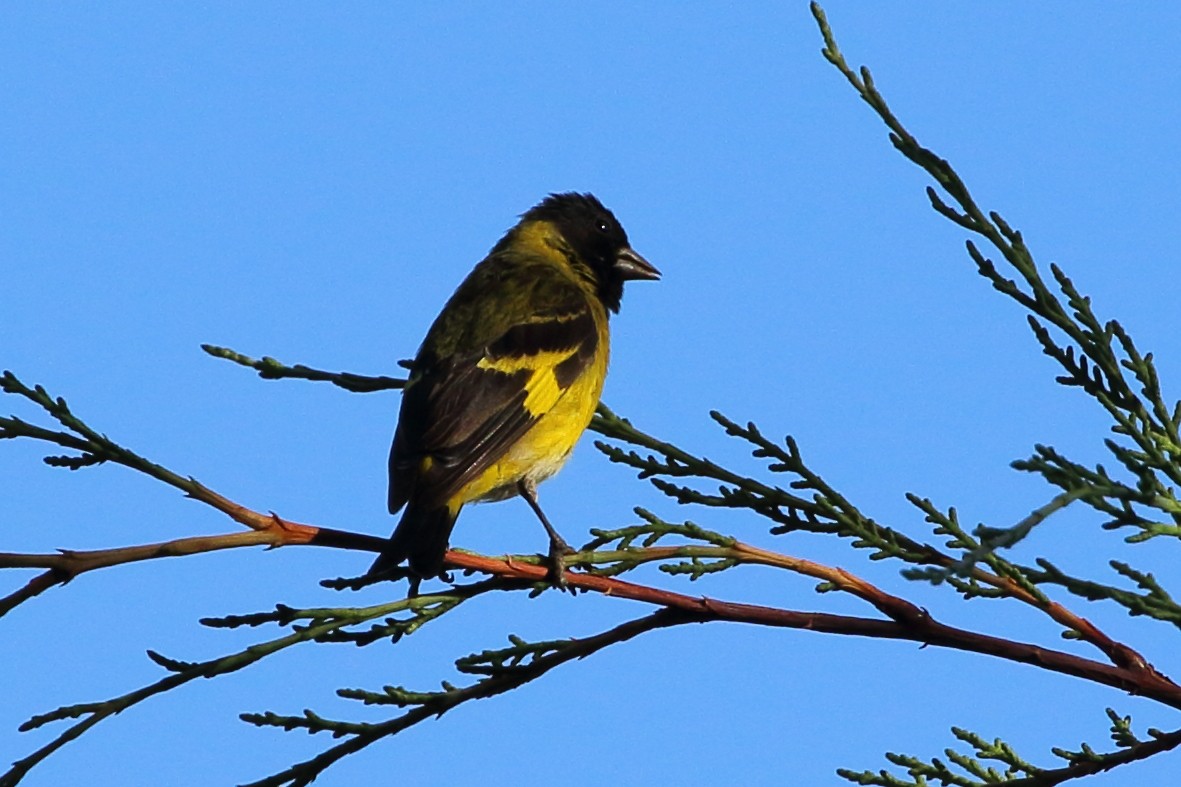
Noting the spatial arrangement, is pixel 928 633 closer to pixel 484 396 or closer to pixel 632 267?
pixel 484 396

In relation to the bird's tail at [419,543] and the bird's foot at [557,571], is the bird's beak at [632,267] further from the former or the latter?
the bird's foot at [557,571]

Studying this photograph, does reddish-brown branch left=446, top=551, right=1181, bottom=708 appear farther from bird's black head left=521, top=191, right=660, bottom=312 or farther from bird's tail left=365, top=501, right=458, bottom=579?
bird's black head left=521, top=191, right=660, bottom=312

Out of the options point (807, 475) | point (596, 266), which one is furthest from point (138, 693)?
point (596, 266)

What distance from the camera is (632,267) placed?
22.0 ft

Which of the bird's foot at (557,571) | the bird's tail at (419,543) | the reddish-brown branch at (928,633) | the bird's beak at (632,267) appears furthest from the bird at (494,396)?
the reddish-brown branch at (928,633)

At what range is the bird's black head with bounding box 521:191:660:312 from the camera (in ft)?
21.9

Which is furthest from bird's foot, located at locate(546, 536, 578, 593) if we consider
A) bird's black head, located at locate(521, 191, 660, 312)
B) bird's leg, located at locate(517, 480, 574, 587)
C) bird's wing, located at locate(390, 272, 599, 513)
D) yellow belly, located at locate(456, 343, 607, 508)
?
bird's black head, located at locate(521, 191, 660, 312)

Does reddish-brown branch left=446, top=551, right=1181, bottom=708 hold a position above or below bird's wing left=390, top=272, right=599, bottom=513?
below

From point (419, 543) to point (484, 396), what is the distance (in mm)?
1338

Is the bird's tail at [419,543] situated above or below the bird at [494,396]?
below

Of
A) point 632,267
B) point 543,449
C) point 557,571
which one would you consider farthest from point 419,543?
point 632,267

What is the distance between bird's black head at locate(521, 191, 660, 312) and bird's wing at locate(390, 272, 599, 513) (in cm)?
88

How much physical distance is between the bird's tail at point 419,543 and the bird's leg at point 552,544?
11.1 inches

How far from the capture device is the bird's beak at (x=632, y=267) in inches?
263
